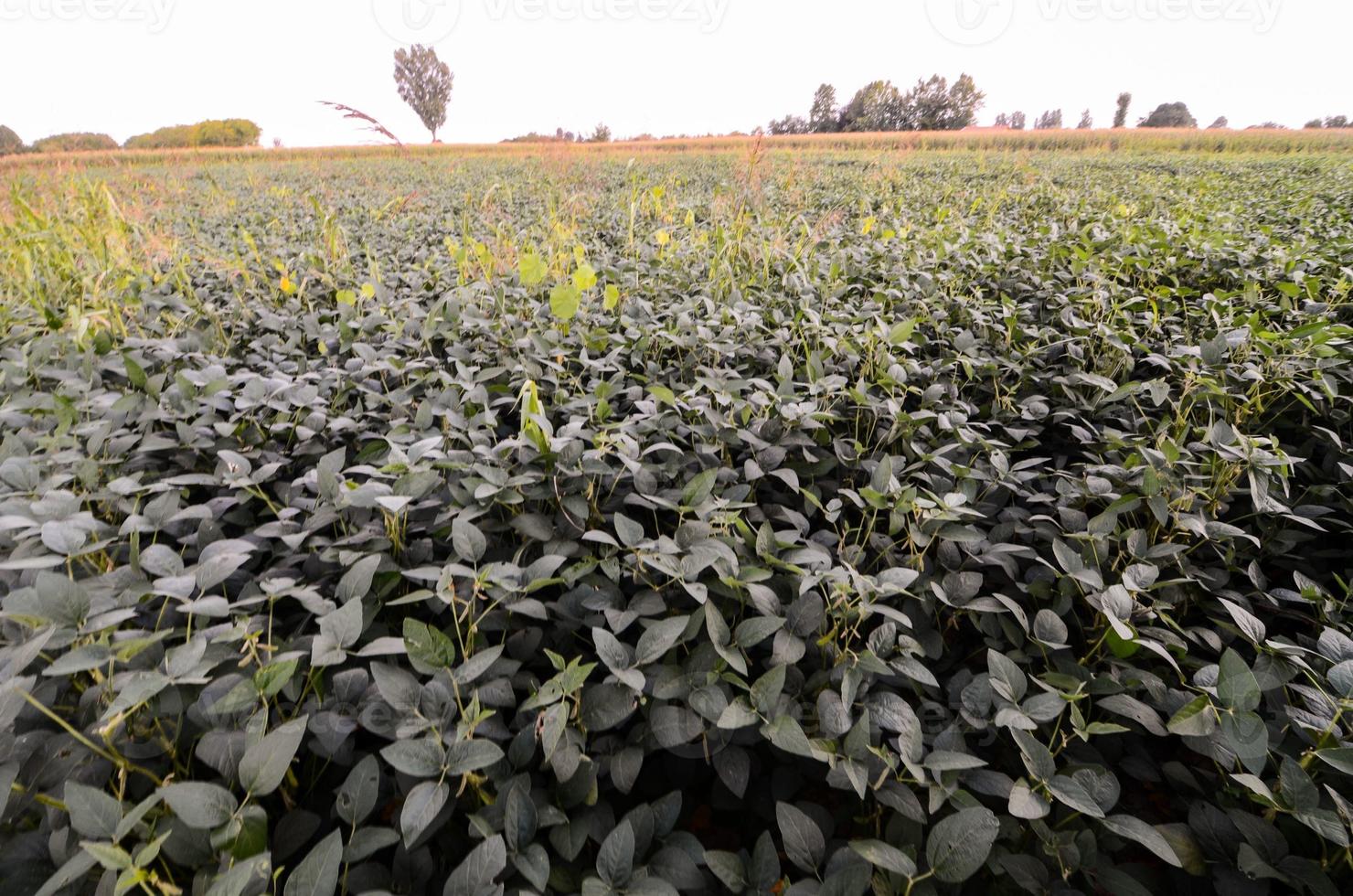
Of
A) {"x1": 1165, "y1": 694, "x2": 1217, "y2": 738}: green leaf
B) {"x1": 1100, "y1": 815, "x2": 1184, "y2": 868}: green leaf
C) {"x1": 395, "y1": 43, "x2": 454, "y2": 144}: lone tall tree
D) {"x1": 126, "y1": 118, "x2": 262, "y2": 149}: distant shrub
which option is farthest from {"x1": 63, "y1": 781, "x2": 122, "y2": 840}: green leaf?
{"x1": 395, "y1": 43, "x2": 454, "y2": 144}: lone tall tree

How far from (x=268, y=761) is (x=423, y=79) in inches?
1592

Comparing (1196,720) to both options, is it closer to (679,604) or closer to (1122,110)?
(679,604)

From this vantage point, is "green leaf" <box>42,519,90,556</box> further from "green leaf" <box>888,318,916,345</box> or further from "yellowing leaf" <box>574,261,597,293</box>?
"green leaf" <box>888,318,916,345</box>

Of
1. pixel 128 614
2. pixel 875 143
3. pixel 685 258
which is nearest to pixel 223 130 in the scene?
pixel 875 143

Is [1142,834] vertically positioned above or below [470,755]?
below

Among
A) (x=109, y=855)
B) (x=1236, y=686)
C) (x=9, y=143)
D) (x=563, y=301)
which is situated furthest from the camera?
(x=9, y=143)

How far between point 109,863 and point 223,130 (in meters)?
28.8

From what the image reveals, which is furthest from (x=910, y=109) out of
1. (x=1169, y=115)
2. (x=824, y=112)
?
(x=1169, y=115)

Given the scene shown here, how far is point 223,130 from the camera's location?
21.7 metres

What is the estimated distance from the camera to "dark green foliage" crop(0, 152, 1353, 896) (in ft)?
2.31

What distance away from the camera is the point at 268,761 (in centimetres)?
64

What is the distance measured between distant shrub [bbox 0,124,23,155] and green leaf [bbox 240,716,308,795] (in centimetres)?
1906

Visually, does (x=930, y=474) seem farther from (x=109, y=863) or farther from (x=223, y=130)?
(x=223, y=130)

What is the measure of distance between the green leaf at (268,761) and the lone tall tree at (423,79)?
33.7 meters
